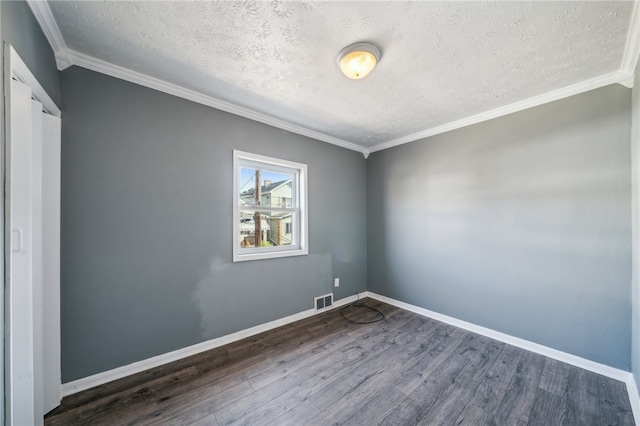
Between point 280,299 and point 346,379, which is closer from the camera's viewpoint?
point 346,379

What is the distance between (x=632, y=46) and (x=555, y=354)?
2597 millimetres

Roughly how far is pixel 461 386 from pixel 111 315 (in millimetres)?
2904

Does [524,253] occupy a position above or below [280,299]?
above

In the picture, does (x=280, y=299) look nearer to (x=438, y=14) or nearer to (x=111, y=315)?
(x=111, y=315)

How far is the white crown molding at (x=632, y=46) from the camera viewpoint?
138 cm

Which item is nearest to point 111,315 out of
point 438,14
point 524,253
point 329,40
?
point 329,40

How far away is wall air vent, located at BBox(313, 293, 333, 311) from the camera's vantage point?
3.21 meters

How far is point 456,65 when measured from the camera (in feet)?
6.04

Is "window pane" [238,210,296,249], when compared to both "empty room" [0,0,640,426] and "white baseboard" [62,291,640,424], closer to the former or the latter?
"empty room" [0,0,640,426]

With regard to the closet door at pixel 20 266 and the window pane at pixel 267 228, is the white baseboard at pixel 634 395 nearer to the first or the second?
the window pane at pixel 267 228

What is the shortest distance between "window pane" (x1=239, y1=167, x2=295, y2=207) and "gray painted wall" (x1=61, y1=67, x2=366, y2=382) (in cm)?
27

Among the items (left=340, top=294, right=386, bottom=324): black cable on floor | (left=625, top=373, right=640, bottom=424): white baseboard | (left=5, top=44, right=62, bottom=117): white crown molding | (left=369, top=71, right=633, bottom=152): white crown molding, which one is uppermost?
(left=369, top=71, right=633, bottom=152): white crown molding

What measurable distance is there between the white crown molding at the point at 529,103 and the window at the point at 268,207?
5.86 ft

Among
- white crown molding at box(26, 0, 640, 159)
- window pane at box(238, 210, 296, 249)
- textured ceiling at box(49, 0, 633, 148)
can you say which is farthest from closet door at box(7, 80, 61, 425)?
window pane at box(238, 210, 296, 249)
